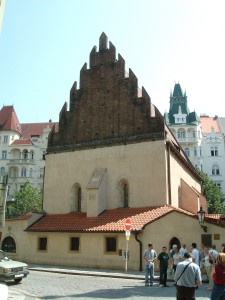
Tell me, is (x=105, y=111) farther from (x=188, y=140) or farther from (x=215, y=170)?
(x=215, y=170)

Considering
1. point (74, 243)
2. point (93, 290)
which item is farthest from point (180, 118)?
point (93, 290)

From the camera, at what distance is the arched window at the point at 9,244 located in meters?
25.2

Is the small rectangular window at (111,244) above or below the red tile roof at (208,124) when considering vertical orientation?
below

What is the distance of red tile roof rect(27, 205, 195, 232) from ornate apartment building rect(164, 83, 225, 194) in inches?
1454

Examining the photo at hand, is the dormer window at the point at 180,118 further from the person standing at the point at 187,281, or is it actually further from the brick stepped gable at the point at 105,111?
the person standing at the point at 187,281

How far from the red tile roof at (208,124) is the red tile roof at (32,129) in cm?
2955

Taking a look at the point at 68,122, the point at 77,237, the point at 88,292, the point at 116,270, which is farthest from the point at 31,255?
the point at 88,292

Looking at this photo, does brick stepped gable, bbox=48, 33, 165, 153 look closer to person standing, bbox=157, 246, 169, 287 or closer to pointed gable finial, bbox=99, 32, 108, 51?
pointed gable finial, bbox=99, 32, 108, 51

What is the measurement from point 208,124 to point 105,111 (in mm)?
43957

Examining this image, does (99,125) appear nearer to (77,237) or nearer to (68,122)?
(68,122)

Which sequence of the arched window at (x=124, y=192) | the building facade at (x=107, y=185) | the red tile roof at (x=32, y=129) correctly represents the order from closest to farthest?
the building facade at (x=107, y=185), the arched window at (x=124, y=192), the red tile roof at (x=32, y=129)

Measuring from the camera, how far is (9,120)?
209 feet

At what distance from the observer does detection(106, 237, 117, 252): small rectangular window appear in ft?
69.1

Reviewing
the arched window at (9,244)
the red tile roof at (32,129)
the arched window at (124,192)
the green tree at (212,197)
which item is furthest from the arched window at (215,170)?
the arched window at (9,244)
